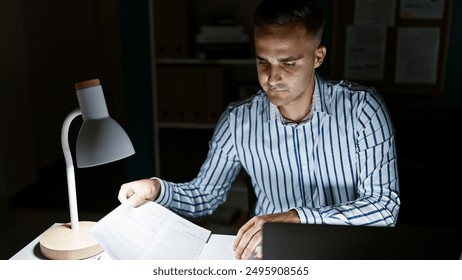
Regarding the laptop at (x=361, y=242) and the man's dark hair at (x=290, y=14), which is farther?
the man's dark hair at (x=290, y=14)

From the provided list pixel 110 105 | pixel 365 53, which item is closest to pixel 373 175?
pixel 365 53

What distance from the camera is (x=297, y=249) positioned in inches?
33.6

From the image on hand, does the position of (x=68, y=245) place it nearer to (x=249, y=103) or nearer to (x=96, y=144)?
(x=96, y=144)

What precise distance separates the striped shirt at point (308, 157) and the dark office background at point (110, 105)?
23.3 inches

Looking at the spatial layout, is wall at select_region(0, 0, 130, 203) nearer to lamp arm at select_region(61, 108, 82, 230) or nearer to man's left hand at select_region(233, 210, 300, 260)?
lamp arm at select_region(61, 108, 82, 230)

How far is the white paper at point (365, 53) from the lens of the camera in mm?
3055

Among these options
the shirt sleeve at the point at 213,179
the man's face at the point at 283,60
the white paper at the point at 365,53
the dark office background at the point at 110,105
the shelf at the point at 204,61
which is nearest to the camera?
the man's face at the point at 283,60

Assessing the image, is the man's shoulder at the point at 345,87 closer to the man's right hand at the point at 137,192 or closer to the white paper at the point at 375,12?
the man's right hand at the point at 137,192

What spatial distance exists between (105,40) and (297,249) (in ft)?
15.5

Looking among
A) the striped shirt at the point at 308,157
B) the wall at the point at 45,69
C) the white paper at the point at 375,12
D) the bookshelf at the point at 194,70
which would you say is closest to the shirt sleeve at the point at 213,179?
the striped shirt at the point at 308,157

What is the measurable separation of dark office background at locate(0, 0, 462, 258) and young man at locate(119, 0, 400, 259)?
596 mm

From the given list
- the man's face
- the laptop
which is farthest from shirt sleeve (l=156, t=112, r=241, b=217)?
the laptop

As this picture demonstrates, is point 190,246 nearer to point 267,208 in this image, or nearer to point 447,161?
point 267,208

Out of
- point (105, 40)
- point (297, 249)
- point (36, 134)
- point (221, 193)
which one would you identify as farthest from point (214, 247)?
point (105, 40)
